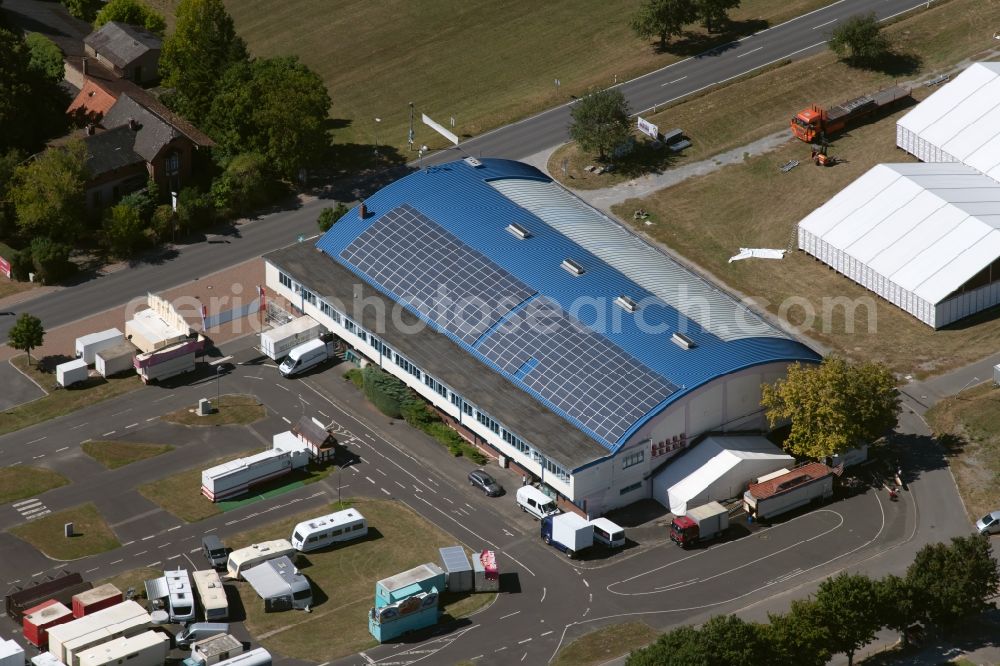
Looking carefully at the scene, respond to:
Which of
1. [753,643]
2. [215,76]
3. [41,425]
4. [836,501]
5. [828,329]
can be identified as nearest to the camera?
[753,643]

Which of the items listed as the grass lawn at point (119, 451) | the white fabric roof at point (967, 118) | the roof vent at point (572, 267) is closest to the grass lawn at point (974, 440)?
the roof vent at point (572, 267)

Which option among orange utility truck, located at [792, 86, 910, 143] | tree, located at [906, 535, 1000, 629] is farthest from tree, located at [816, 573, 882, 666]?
orange utility truck, located at [792, 86, 910, 143]

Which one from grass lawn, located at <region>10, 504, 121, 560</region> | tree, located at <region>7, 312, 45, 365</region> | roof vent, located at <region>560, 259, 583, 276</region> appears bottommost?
grass lawn, located at <region>10, 504, 121, 560</region>

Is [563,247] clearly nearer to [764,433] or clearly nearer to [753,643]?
[764,433]

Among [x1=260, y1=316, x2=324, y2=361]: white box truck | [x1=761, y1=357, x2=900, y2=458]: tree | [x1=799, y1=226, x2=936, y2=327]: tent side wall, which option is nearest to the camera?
[x1=761, y1=357, x2=900, y2=458]: tree

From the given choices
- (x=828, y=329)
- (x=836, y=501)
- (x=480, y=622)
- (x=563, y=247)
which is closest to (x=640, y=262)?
(x=563, y=247)

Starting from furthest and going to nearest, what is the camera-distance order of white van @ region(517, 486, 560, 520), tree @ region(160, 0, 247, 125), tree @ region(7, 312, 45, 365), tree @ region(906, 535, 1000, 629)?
tree @ region(160, 0, 247, 125), tree @ region(7, 312, 45, 365), white van @ region(517, 486, 560, 520), tree @ region(906, 535, 1000, 629)

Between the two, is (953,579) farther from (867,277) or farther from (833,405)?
(867,277)

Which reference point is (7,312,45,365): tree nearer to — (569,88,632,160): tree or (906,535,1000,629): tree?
(569,88,632,160): tree
